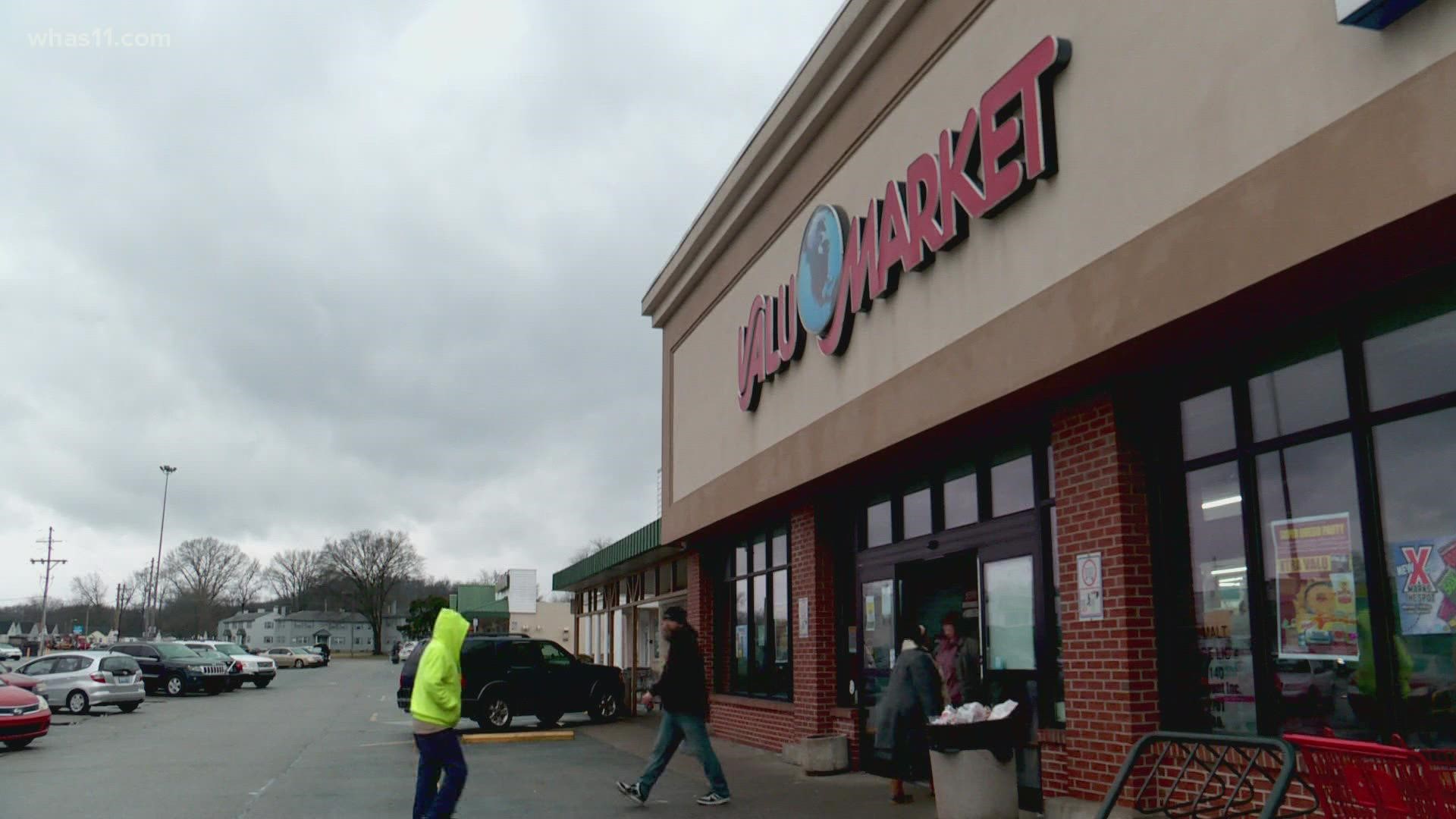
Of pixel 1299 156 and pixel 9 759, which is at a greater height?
pixel 1299 156

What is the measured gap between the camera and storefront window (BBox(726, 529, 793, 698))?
16.0 m

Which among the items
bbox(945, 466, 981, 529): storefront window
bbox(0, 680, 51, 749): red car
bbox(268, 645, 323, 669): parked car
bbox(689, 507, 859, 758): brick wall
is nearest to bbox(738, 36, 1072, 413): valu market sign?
bbox(945, 466, 981, 529): storefront window

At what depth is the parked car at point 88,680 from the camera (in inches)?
1106

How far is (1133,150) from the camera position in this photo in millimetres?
7957

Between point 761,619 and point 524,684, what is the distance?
6271mm

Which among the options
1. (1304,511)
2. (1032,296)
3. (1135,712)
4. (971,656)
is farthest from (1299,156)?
(971,656)

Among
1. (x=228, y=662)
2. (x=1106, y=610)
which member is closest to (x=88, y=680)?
(x=228, y=662)

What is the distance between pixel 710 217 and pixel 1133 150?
1008cm

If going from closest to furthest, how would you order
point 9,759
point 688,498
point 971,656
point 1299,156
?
1. point 1299,156
2. point 971,656
3. point 9,759
4. point 688,498

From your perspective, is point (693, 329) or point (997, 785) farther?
point (693, 329)

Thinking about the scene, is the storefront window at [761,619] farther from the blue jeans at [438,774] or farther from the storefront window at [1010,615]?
the blue jeans at [438,774]

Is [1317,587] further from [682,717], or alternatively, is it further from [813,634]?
[813,634]

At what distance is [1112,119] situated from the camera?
8203 millimetres

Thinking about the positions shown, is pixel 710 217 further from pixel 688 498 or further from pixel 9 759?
pixel 9 759
